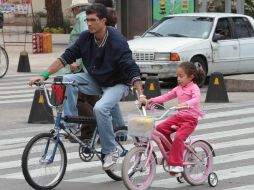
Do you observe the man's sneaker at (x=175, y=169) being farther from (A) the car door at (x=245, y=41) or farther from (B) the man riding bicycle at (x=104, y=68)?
(A) the car door at (x=245, y=41)

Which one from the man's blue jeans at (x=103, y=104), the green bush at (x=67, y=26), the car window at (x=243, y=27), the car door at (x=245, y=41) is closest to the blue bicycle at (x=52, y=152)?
the man's blue jeans at (x=103, y=104)

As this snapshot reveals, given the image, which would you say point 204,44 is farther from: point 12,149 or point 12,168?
point 12,168

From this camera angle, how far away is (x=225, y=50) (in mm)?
19453

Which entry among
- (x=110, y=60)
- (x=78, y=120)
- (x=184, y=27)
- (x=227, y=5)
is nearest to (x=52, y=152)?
(x=78, y=120)

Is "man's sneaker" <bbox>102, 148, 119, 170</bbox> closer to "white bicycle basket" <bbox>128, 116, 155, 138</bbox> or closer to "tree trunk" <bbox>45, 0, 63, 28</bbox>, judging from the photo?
"white bicycle basket" <bbox>128, 116, 155, 138</bbox>

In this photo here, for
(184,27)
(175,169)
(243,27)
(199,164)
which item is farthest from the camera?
(243,27)

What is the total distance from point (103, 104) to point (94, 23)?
80cm

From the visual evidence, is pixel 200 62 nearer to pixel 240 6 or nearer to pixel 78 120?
pixel 240 6

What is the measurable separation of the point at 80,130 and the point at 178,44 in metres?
9.65

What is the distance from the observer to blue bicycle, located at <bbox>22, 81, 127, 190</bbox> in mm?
8070

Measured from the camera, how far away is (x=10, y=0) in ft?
123

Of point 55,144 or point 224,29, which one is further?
point 224,29

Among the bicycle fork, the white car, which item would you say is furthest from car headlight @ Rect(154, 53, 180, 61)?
the bicycle fork

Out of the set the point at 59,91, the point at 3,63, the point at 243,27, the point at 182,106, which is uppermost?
the point at 59,91
